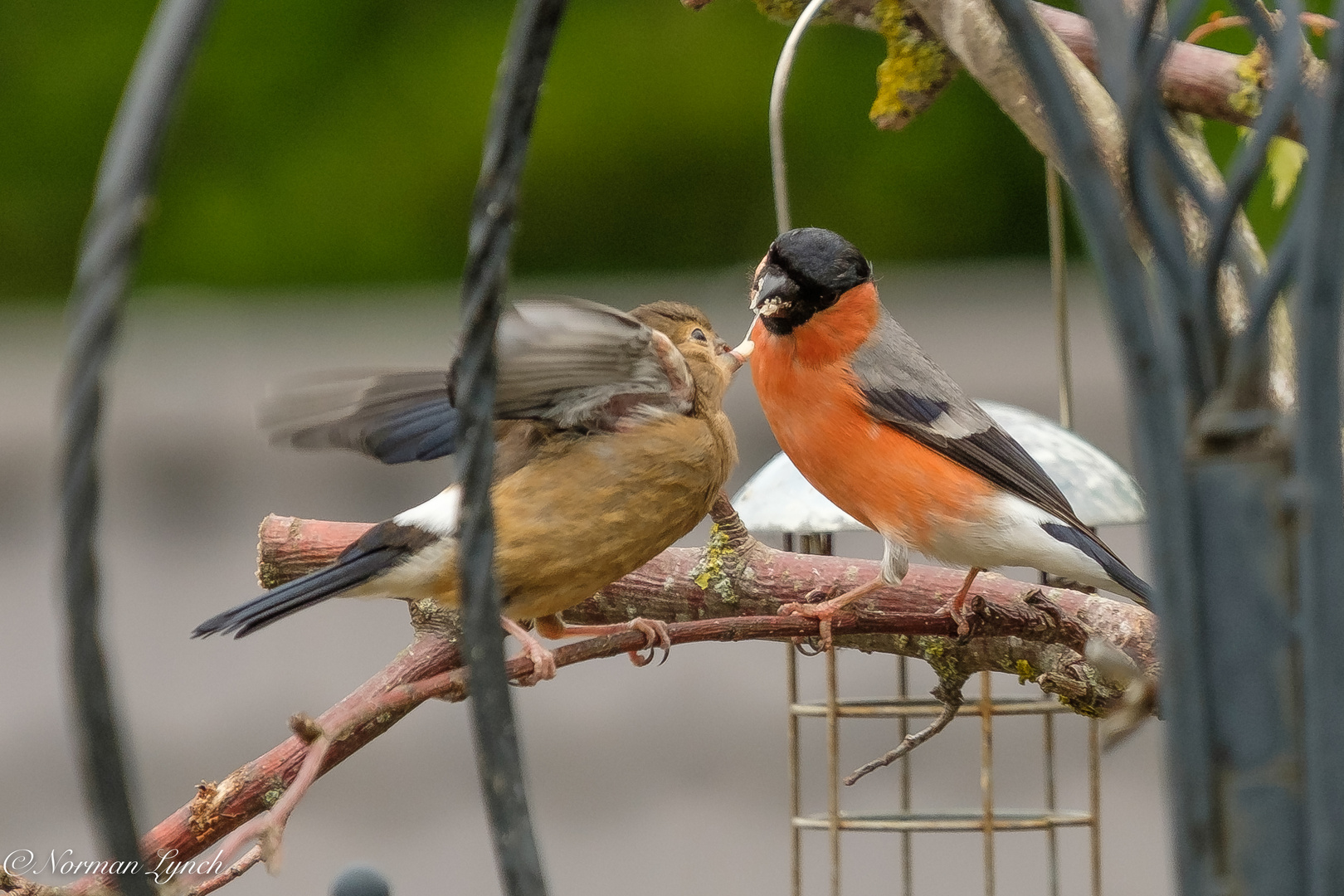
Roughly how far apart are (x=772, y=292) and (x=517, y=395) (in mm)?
555

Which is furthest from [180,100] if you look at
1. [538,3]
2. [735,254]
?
[735,254]

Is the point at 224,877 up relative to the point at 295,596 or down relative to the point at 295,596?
down

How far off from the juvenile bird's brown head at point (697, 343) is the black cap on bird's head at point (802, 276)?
0.11 m

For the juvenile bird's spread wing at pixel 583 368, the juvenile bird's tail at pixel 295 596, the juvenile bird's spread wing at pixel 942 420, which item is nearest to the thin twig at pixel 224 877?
the juvenile bird's tail at pixel 295 596

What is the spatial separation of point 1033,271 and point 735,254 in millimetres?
1017

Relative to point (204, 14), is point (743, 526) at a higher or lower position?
lower

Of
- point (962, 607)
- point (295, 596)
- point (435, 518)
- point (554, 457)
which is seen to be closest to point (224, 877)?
point (295, 596)

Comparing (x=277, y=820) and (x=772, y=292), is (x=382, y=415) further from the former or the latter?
(x=277, y=820)

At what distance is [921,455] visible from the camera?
2490mm

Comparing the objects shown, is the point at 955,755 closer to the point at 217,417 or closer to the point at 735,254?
the point at 735,254

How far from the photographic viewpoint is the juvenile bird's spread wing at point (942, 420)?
242 cm

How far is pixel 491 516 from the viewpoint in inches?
34.5

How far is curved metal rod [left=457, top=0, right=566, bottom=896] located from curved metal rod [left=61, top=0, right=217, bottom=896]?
0.18m

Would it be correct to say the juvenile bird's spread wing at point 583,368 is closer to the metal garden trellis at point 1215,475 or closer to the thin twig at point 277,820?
the thin twig at point 277,820
